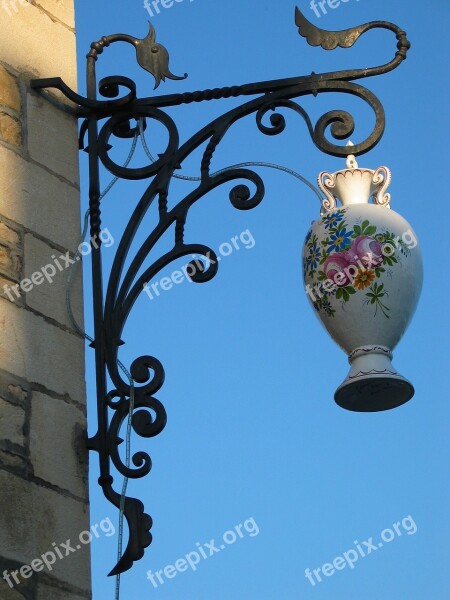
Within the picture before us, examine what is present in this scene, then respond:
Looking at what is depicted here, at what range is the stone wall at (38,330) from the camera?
12.6ft

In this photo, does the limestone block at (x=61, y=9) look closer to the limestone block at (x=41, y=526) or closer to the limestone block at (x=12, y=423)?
the limestone block at (x=12, y=423)

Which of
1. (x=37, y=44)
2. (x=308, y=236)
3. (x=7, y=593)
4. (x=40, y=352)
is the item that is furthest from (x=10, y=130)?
(x=7, y=593)

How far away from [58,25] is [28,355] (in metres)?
1.21

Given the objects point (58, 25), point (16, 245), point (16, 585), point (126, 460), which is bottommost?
point (16, 585)

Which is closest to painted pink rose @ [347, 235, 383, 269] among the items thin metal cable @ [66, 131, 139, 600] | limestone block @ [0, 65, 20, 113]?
thin metal cable @ [66, 131, 139, 600]

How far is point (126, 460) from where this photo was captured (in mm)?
4035

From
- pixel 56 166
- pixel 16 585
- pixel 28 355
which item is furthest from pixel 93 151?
pixel 16 585

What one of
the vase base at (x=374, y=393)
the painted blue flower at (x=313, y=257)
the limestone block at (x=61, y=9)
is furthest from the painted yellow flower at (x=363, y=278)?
the limestone block at (x=61, y=9)

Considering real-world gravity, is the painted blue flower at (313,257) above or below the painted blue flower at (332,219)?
below

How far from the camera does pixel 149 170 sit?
4.38 m

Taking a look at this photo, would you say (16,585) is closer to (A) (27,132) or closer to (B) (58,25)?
(A) (27,132)

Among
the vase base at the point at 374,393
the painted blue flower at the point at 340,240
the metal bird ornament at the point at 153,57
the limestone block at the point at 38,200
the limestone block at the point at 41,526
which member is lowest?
the limestone block at the point at 41,526

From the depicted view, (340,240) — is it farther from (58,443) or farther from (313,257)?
(58,443)

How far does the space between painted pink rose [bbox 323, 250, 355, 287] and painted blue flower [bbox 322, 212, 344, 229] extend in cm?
11
